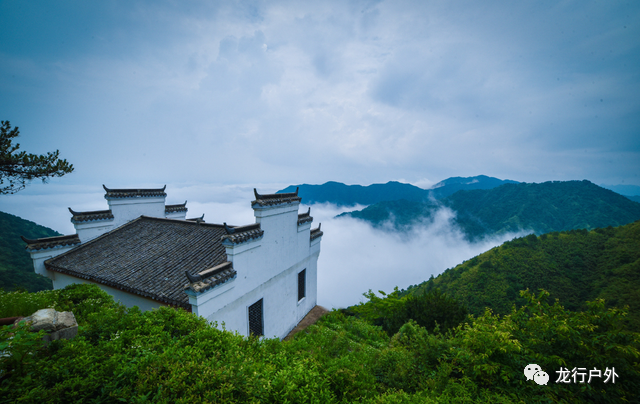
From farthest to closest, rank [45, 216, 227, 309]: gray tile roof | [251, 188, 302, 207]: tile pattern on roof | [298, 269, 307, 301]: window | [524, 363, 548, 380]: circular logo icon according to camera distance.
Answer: [298, 269, 307, 301]: window, [251, 188, 302, 207]: tile pattern on roof, [45, 216, 227, 309]: gray tile roof, [524, 363, 548, 380]: circular logo icon

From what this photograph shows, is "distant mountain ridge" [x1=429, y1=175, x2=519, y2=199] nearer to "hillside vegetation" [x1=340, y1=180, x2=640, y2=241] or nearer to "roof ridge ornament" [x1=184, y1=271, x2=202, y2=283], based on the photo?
"hillside vegetation" [x1=340, y1=180, x2=640, y2=241]

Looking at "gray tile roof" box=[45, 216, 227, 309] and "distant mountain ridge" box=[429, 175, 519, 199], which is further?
"distant mountain ridge" box=[429, 175, 519, 199]

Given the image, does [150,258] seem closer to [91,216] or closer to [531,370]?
[91,216]

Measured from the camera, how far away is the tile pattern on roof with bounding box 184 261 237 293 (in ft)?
21.5

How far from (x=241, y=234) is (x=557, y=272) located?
2217 inches

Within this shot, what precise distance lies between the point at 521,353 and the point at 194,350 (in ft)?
18.8

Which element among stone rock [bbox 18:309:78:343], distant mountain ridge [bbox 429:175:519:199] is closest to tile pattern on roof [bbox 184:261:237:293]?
stone rock [bbox 18:309:78:343]

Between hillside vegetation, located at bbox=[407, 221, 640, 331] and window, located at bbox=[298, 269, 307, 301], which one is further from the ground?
window, located at bbox=[298, 269, 307, 301]

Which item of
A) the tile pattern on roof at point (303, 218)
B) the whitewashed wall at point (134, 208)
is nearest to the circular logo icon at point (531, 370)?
the tile pattern on roof at point (303, 218)

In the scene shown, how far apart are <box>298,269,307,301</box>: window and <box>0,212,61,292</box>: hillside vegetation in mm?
14988

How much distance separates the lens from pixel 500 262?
44906 millimetres

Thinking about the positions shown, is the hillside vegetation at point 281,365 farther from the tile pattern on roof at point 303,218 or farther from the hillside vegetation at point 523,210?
the hillside vegetation at point 523,210

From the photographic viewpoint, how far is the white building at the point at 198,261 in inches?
307

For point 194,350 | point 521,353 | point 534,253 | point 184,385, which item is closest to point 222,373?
point 184,385
